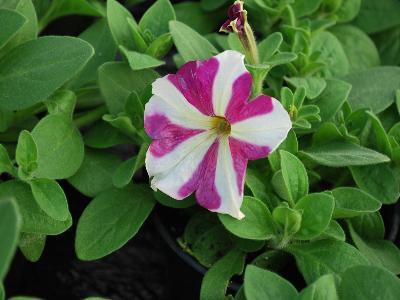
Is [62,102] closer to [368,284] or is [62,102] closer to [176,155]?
[176,155]

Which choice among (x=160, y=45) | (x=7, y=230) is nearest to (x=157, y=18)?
(x=160, y=45)

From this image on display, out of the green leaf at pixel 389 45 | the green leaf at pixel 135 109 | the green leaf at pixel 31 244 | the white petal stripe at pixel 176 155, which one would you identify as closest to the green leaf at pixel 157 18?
the green leaf at pixel 135 109

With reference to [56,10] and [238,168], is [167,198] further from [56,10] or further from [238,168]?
[56,10]

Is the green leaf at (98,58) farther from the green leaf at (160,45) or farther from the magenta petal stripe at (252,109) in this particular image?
the magenta petal stripe at (252,109)

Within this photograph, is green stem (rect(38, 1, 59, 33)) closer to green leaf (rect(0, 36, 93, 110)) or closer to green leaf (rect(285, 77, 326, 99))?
green leaf (rect(0, 36, 93, 110))

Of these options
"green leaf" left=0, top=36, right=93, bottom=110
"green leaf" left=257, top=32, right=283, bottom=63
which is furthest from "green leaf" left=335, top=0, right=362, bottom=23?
"green leaf" left=0, top=36, right=93, bottom=110

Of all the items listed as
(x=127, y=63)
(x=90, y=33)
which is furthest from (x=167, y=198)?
(x=90, y=33)
